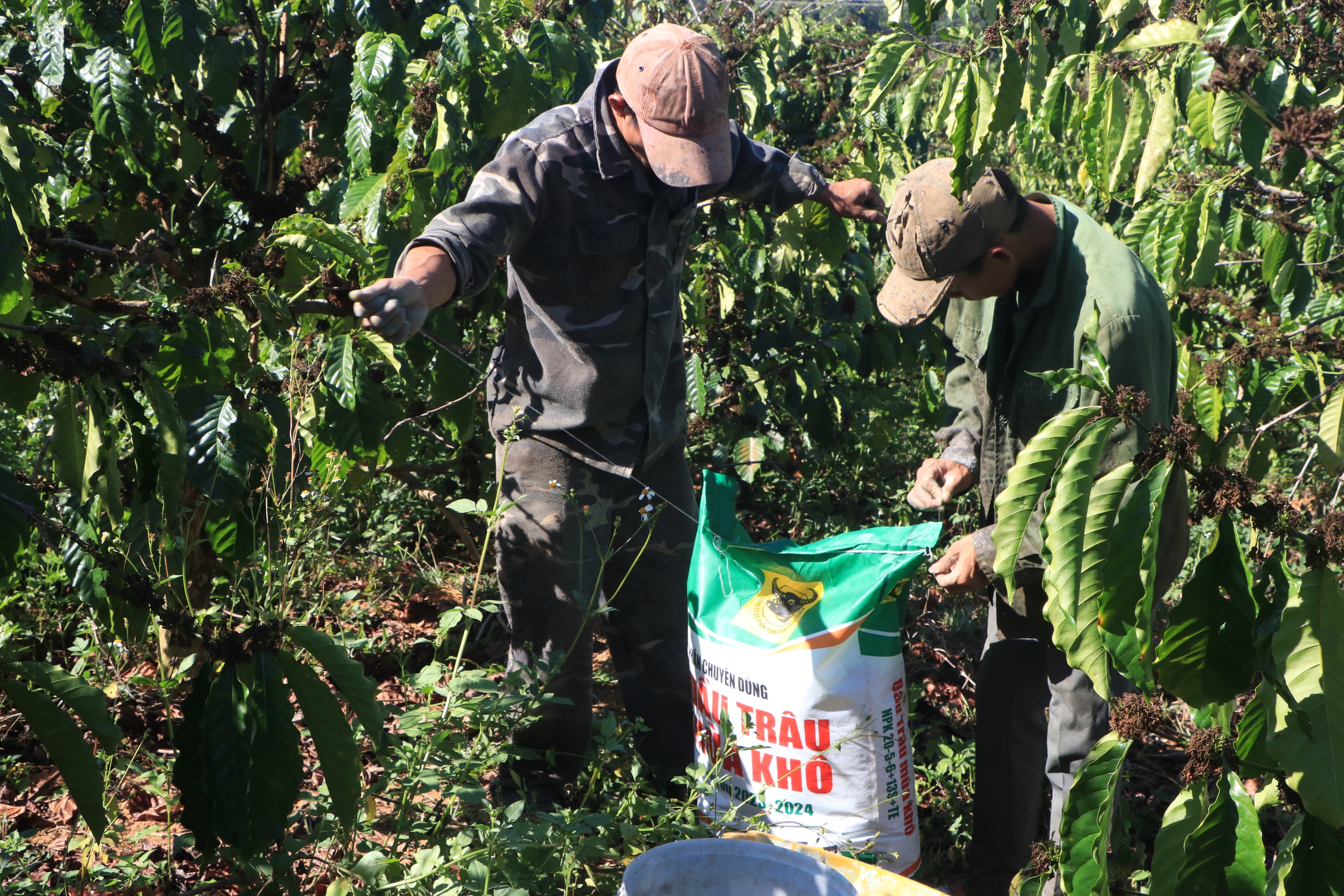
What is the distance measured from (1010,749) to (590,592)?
3.36 feet

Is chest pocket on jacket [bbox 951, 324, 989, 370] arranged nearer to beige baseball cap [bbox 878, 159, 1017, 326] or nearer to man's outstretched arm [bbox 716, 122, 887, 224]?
beige baseball cap [bbox 878, 159, 1017, 326]

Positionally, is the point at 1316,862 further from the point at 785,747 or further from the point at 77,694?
the point at 77,694

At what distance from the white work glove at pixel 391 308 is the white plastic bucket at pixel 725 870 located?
3.06ft

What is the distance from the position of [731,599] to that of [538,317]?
0.77 metres

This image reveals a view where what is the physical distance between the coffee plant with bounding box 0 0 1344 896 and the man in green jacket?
0.53ft

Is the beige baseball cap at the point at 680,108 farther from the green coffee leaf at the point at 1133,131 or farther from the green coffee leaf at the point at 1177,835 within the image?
the green coffee leaf at the point at 1177,835

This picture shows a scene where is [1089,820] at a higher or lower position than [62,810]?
higher

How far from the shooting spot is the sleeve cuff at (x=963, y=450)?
2.45 meters

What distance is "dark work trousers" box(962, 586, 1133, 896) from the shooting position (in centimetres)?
231

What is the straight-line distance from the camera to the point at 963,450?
2463 mm

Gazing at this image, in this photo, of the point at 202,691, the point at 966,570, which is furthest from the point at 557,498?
the point at 202,691

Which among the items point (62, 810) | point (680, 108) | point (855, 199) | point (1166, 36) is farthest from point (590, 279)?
point (62, 810)

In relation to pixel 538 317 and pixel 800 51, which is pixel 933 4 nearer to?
pixel 538 317

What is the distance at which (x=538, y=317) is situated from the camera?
2361 millimetres
